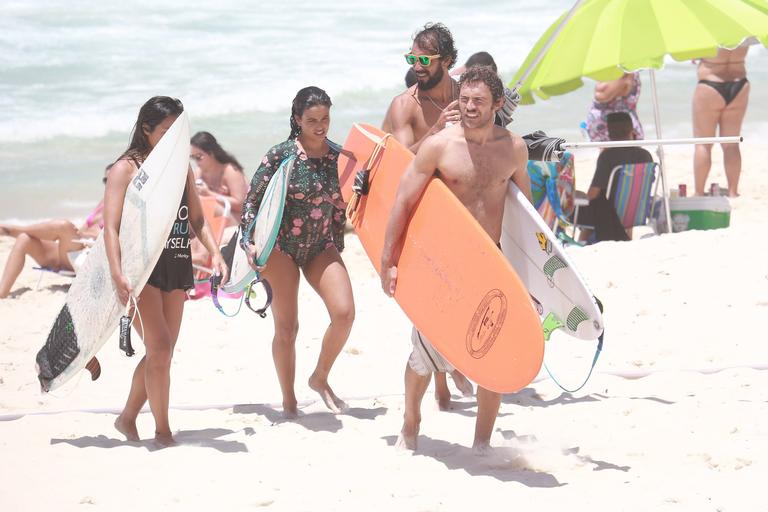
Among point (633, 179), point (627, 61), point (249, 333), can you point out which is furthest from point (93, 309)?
point (633, 179)

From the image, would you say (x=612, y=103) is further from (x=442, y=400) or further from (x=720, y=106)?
(x=442, y=400)

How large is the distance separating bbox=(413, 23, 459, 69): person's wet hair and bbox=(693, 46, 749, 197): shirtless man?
600 centimetres

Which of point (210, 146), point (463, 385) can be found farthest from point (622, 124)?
point (463, 385)

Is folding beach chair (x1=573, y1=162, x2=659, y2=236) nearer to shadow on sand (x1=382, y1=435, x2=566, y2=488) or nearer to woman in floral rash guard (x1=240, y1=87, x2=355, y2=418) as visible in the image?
woman in floral rash guard (x1=240, y1=87, x2=355, y2=418)

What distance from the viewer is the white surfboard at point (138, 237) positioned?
4617 mm

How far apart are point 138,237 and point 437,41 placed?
1693mm

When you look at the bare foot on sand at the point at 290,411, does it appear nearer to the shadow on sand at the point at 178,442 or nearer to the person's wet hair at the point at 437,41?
the shadow on sand at the point at 178,442

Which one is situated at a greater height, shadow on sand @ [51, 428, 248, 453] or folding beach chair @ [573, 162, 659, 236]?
folding beach chair @ [573, 162, 659, 236]

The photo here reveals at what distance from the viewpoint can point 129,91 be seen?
2006cm

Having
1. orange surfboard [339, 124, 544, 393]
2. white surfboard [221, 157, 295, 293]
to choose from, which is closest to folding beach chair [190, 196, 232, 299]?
white surfboard [221, 157, 295, 293]

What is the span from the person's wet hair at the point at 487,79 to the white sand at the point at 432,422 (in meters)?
1.50

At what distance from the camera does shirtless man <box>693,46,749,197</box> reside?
1072 centimetres

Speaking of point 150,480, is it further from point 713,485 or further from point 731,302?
point 731,302

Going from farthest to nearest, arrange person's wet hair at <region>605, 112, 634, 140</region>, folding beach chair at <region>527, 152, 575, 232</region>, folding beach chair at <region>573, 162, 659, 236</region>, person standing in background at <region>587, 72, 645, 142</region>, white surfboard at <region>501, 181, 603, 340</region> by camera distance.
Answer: person standing in background at <region>587, 72, 645, 142</region>
person's wet hair at <region>605, 112, 634, 140</region>
folding beach chair at <region>573, 162, 659, 236</region>
folding beach chair at <region>527, 152, 575, 232</region>
white surfboard at <region>501, 181, 603, 340</region>
